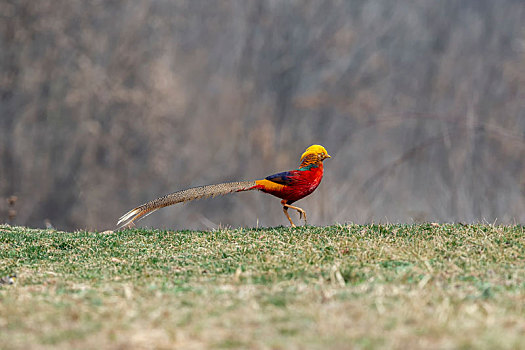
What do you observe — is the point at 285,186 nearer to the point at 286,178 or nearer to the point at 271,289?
the point at 286,178

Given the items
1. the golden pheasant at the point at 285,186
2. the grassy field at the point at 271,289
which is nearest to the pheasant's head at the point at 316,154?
the golden pheasant at the point at 285,186

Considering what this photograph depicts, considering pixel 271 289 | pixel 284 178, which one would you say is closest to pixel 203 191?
pixel 284 178

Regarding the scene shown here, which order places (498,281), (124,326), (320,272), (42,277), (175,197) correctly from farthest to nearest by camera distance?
(175,197), (42,277), (320,272), (498,281), (124,326)

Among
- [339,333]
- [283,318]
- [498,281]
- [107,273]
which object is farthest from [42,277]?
[498,281]

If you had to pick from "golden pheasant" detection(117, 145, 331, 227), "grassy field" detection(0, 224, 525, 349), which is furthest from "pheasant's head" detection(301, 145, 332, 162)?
"grassy field" detection(0, 224, 525, 349)

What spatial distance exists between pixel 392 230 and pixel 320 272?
159 centimetres

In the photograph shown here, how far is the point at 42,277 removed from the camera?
359 centimetres

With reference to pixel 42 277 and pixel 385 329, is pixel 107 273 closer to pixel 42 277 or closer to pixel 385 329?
pixel 42 277

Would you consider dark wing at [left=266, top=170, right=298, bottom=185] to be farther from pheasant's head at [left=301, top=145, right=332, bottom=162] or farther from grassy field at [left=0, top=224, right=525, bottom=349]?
grassy field at [left=0, top=224, right=525, bottom=349]

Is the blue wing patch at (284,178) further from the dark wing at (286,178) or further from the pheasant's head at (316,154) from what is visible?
the pheasant's head at (316,154)

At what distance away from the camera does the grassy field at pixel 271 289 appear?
1.91 metres

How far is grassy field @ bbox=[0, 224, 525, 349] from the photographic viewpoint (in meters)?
1.91

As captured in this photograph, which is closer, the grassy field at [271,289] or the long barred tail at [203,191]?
the grassy field at [271,289]

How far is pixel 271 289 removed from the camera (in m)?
2.78
